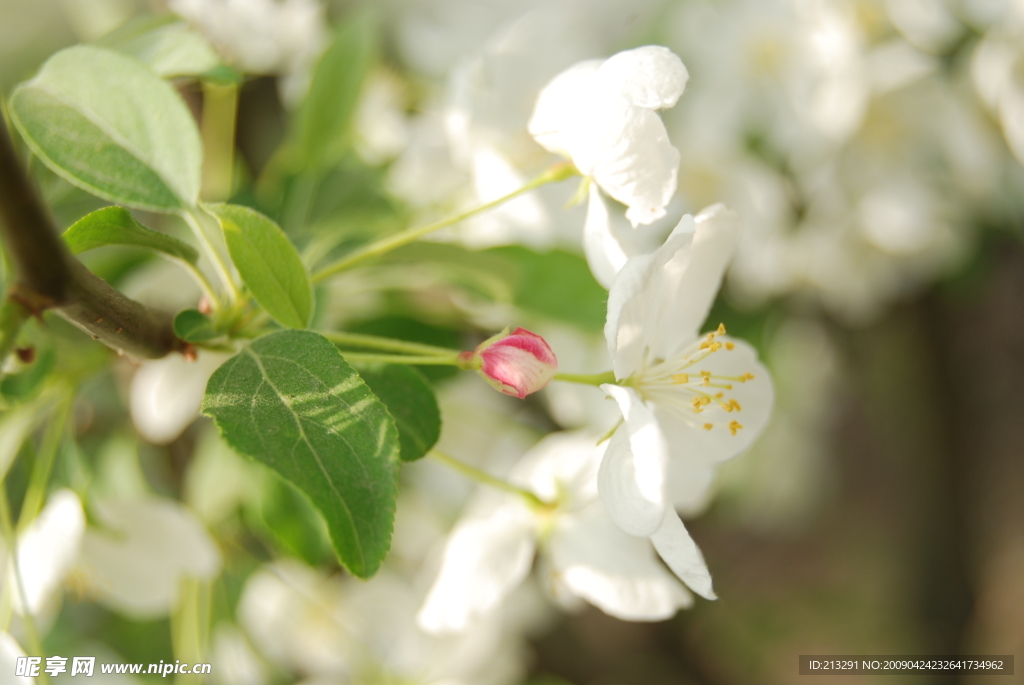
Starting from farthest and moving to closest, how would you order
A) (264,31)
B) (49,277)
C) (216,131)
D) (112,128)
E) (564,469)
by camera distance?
(216,131), (264,31), (564,469), (112,128), (49,277)

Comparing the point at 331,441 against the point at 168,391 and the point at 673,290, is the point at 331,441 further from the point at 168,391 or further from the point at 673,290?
the point at 168,391

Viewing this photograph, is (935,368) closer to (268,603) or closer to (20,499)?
(268,603)

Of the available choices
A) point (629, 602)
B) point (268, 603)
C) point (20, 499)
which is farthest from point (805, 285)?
point (20, 499)

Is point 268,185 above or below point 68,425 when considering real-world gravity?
above

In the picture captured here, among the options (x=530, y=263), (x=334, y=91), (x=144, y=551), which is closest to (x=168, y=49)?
(x=334, y=91)

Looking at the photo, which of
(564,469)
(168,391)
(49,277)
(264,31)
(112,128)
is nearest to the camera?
(49,277)

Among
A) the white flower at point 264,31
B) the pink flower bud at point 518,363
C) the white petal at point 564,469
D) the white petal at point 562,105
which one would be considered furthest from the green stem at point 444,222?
the white flower at point 264,31

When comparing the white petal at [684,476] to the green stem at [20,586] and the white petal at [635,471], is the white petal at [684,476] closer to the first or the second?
the white petal at [635,471]

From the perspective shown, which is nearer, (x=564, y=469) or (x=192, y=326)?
(x=192, y=326)
